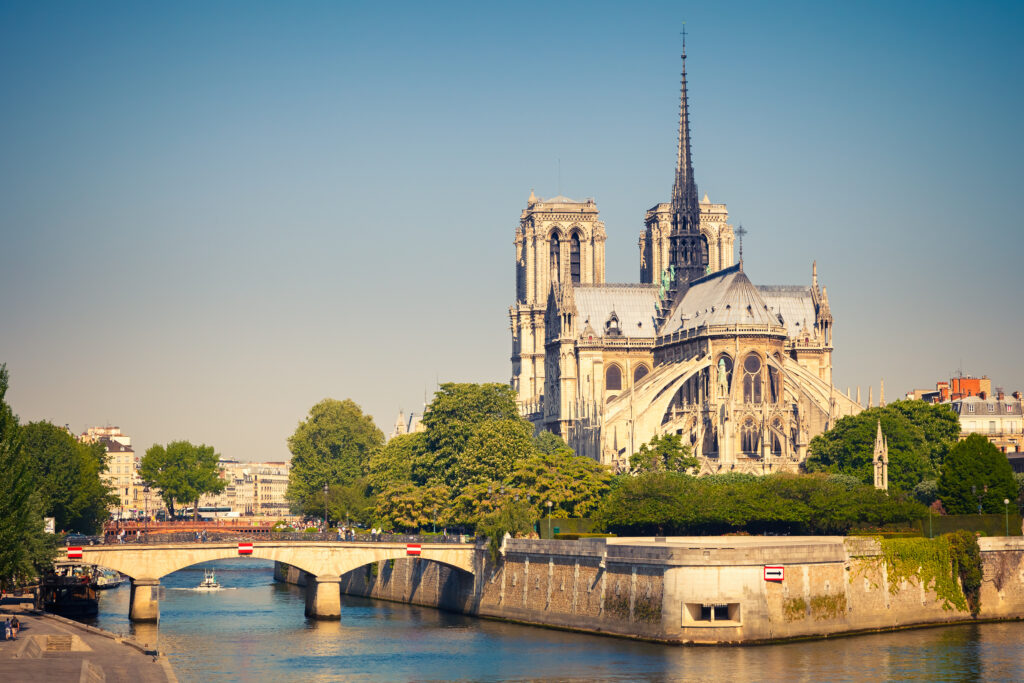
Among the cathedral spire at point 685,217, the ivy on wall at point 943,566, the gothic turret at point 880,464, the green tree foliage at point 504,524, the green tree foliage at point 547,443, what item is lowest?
the ivy on wall at point 943,566

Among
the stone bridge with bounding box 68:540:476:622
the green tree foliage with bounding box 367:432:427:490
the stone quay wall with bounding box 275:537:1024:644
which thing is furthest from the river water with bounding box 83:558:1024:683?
the green tree foliage with bounding box 367:432:427:490

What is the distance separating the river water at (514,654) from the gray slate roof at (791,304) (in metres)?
81.6

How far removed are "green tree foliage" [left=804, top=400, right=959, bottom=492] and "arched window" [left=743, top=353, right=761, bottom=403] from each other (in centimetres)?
1686

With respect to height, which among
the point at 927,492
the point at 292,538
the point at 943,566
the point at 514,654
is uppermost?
the point at 927,492

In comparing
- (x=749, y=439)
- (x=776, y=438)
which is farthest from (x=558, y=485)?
(x=776, y=438)

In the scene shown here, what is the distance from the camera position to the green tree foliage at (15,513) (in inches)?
2736

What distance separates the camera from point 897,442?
117 meters

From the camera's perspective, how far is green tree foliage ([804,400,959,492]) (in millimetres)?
115438

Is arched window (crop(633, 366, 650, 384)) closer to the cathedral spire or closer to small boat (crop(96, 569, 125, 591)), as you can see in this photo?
the cathedral spire

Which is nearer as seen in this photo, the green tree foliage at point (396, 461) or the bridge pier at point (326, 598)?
the bridge pier at point (326, 598)

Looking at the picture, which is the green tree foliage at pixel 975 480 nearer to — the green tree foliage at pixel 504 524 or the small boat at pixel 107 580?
the green tree foliage at pixel 504 524

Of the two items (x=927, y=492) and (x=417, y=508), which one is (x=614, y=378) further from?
(x=927, y=492)

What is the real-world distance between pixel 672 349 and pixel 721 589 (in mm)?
85656

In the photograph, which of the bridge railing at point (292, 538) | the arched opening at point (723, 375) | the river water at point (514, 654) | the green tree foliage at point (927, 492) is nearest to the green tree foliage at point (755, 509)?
the bridge railing at point (292, 538)
